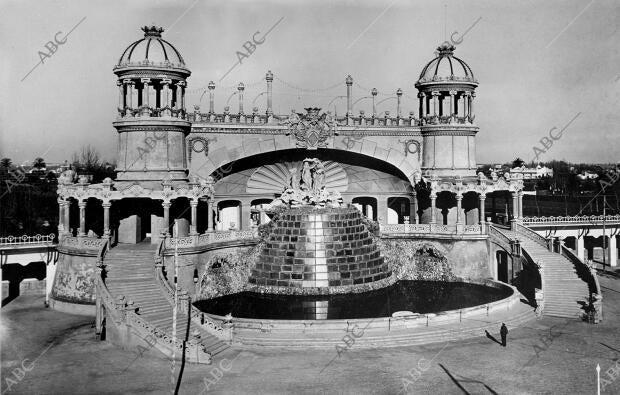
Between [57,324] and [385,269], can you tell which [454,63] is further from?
[57,324]

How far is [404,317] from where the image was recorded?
113 feet

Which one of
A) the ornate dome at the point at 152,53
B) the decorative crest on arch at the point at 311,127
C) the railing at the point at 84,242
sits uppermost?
the ornate dome at the point at 152,53

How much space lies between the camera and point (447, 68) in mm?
54969

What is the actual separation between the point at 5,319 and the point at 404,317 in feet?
81.1

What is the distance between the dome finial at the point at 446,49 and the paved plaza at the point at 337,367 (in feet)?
91.6

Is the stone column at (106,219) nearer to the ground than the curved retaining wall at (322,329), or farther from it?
farther from it

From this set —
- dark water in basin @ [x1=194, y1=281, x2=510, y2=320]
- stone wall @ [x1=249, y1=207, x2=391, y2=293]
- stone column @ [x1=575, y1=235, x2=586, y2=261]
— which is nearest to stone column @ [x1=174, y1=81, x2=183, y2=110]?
stone wall @ [x1=249, y1=207, x2=391, y2=293]

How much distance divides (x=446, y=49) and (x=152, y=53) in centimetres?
2524

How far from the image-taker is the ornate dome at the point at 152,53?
46350mm

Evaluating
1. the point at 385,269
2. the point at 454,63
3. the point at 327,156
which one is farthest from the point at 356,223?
the point at 454,63

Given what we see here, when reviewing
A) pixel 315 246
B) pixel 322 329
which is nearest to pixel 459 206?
pixel 315 246

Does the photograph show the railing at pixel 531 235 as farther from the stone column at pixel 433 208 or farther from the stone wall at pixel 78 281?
the stone wall at pixel 78 281

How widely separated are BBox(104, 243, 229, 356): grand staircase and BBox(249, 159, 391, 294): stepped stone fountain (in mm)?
9342

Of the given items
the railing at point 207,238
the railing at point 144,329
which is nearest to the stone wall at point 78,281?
the railing at point 207,238
